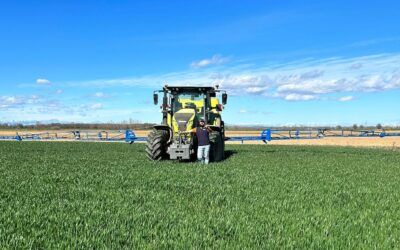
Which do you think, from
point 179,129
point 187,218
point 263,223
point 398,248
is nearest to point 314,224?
point 263,223

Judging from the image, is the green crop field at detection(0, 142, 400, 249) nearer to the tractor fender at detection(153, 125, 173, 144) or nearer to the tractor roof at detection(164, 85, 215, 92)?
the tractor fender at detection(153, 125, 173, 144)

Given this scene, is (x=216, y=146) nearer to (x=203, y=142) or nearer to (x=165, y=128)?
(x=203, y=142)

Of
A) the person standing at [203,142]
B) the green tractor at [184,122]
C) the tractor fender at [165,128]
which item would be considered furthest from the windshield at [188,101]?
the person standing at [203,142]

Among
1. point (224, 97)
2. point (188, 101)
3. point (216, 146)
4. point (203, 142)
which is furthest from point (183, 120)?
point (224, 97)

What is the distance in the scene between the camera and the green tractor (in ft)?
60.1

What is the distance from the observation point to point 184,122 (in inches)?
723

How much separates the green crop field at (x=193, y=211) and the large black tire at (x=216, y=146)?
457 cm

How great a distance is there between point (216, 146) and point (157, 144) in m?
2.43

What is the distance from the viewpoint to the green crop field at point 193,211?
6395 millimetres

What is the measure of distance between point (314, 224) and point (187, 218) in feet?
6.71

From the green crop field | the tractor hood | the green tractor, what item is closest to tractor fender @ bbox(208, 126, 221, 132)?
the green tractor

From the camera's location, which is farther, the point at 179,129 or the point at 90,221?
the point at 179,129

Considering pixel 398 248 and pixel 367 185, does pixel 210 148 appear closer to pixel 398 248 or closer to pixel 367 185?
pixel 367 185

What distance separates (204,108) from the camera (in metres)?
19.6
